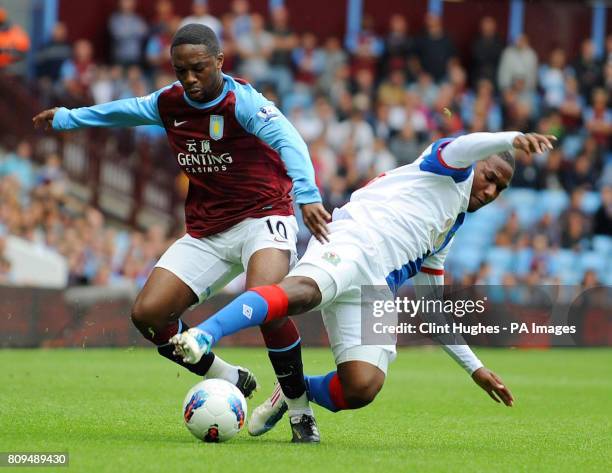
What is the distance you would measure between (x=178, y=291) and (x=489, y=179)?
6.93 ft

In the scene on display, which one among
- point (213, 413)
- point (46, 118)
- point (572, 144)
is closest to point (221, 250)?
point (213, 413)

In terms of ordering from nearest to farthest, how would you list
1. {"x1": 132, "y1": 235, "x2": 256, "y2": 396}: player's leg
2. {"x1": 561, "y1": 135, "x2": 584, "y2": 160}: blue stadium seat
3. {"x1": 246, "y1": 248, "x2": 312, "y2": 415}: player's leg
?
{"x1": 246, "y1": 248, "x2": 312, "y2": 415}: player's leg < {"x1": 132, "y1": 235, "x2": 256, "y2": 396}: player's leg < {"x1": 561, "y1": 135, "x2": 584, "y2": 160}: blue stadium seat

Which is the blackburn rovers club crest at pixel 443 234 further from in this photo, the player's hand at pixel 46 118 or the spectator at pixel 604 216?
the spectator at pixel 604 216

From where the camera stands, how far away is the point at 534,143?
21.0ft

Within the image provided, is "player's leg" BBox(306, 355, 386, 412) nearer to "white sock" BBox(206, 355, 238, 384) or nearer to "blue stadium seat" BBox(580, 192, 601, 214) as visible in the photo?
"white sock" BBox(206, 355, 238, 384)

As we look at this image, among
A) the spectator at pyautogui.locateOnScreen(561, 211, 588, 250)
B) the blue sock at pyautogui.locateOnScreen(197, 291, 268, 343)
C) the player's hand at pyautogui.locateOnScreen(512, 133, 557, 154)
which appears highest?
the player's hand at pyautogui.locateOnScreen(512, 133, 557, 154)

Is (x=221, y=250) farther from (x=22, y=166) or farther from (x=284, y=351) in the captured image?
(x=22, y=166)

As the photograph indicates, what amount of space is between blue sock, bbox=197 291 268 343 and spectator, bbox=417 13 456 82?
54.3 ft

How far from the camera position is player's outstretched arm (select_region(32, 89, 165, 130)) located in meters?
7.98

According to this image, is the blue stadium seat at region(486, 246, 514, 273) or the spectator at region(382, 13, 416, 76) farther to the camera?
the spectator at region(382, 13, 416, 76)

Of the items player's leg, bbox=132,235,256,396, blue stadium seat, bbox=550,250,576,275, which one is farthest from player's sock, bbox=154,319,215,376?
blue stadium seat, bbox=550,250,576,275

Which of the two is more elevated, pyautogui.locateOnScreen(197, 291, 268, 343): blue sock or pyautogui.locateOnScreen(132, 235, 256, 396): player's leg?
pyautogui.locateOnScreen(197, 291, 268, 343): blue sock

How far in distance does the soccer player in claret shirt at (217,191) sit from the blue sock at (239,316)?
705 millimetres

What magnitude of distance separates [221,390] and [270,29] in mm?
15428
